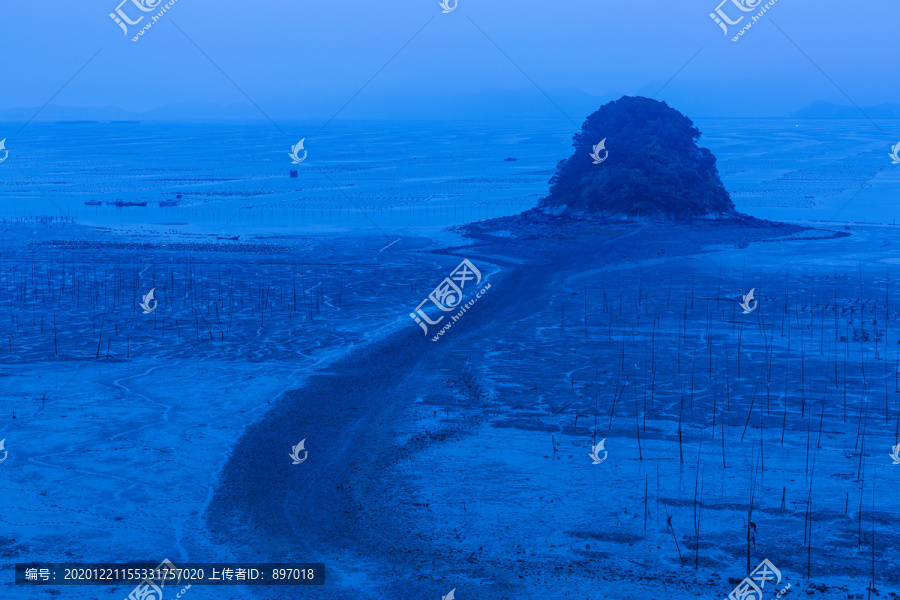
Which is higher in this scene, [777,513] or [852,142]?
[852,142]

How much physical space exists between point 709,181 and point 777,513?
3145 centimetres

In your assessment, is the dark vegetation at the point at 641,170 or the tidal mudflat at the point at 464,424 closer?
the tidal mudflat at the point at 464,424

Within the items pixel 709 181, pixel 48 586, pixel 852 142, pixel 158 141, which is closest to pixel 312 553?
pixel 48 586

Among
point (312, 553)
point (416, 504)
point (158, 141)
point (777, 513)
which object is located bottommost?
point (312, 553)

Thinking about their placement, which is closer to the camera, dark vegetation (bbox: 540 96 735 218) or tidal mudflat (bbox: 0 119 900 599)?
tidal mudflat (bbox: 0 119 900 599)

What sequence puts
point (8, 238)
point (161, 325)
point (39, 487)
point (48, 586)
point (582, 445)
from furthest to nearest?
point (8, 238)
point (161, 325)
point (582, 445)
point (39, 487)
point (48, 586)

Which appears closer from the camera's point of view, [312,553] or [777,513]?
[312,553]

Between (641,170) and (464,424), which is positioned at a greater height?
(641,170)

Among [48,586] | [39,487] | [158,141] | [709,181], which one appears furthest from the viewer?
[158,141]

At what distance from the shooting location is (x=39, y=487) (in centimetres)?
1338

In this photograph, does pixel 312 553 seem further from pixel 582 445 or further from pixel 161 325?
pixel 161 325

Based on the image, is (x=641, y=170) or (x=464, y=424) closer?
(x=464, y=424)

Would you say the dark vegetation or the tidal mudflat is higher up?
the dark vegetation

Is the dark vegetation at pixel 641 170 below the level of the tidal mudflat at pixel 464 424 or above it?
above
